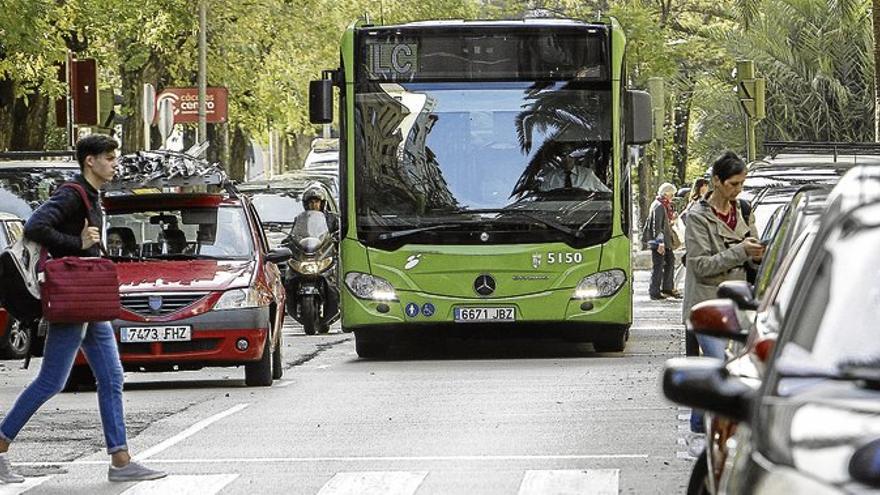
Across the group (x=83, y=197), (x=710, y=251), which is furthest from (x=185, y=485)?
(x=710, y=251)

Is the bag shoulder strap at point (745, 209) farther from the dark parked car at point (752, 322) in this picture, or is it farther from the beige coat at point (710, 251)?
the dark parked car at point (752, 322)

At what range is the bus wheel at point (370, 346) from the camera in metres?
22.9

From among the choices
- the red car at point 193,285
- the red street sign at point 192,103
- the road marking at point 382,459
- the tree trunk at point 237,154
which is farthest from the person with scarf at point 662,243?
the tree trunk at point 237,154

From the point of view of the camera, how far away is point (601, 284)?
22.0 m

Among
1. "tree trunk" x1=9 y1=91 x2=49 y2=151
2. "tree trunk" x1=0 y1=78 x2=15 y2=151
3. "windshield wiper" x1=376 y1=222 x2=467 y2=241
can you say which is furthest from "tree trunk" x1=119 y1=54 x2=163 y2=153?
"windshield wiper" x1=376 y1=222 x2=467 y2=241

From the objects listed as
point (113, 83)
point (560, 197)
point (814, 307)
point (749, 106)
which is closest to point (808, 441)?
point (814, 307)

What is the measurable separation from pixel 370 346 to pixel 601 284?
2420mm

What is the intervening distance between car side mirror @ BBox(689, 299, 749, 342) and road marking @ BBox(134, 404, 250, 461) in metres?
5.60

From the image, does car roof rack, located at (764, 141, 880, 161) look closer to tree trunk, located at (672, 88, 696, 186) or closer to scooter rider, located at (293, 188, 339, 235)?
scooter rider, located at (293, 188, 339, 235)

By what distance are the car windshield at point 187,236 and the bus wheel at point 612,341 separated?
4.17 m

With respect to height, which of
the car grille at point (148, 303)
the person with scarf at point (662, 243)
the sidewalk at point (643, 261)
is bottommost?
the sidewalk at point (643, 261)

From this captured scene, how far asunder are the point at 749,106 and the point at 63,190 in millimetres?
21023

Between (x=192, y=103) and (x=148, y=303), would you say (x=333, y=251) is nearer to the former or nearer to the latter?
(x=148, y=303)

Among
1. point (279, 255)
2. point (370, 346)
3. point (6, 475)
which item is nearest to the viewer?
point (6, 475)
